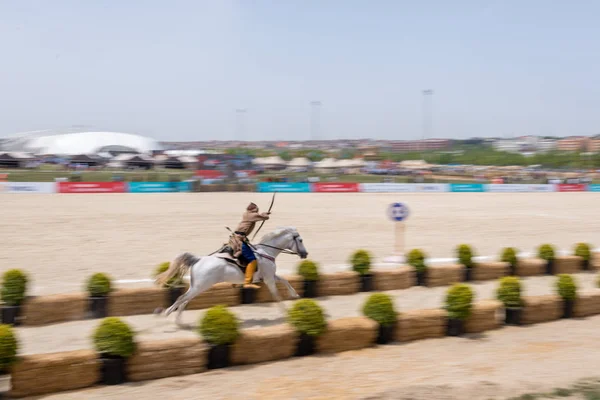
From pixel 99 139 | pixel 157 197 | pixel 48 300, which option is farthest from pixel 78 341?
pixel 99 139

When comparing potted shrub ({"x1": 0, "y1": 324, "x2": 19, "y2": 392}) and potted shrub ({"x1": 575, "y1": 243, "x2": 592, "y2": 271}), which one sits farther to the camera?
potted shrub ({"x1": 575, "y1": 243, "x2": 592, "y2": 271})

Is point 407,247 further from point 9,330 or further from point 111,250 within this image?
point 9,330

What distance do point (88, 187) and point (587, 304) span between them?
30142 mm

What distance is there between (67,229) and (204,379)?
14427 mm

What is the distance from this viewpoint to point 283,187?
1636 inches

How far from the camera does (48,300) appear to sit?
31.1 ft

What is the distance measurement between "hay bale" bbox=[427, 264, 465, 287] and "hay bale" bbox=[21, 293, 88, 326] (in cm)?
745

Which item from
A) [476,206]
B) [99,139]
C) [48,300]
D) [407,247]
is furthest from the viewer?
[99,139]

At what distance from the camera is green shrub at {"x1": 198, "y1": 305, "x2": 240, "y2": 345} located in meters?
7.67

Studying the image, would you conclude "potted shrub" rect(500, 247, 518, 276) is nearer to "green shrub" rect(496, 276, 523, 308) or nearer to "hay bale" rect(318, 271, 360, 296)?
"green shrub" rect(496, 276, 523, 308)

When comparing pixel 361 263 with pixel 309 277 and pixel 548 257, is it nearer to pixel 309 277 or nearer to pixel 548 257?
pixel 309 277

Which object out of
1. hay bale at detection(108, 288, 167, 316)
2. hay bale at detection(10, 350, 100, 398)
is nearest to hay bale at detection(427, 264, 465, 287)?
hay bale at detection(108, 288, 167, 316)

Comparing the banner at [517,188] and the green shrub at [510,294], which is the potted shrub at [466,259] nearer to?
the green shrub at [510,294]

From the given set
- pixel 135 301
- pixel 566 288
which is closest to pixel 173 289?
pixel 135 301
